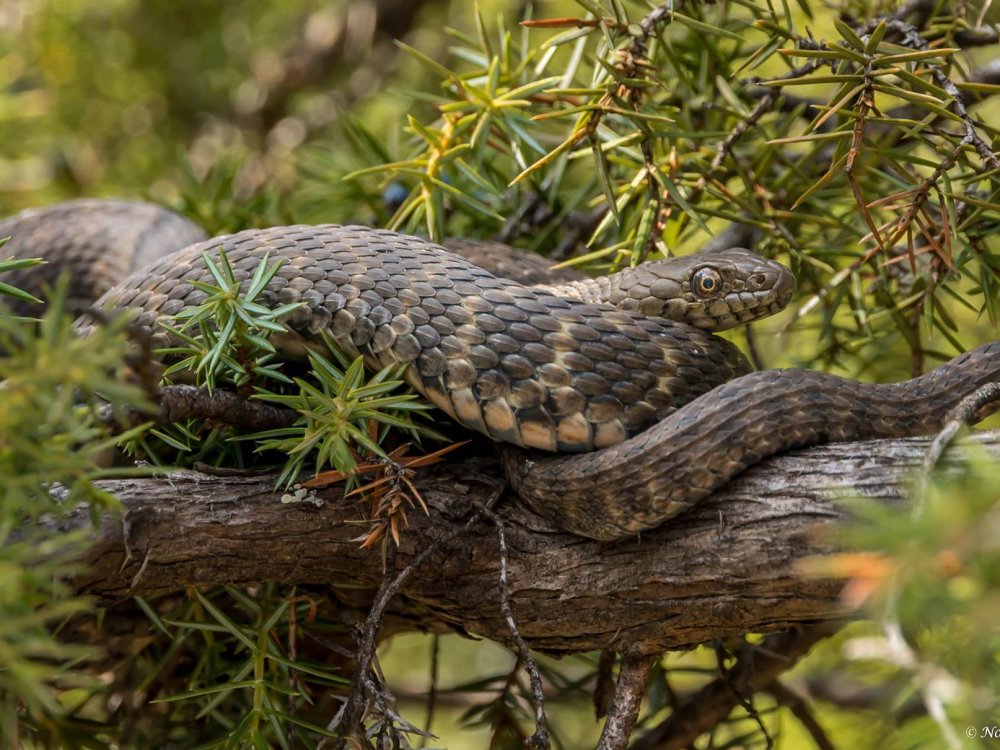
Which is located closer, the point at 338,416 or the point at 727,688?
the point at 338,416

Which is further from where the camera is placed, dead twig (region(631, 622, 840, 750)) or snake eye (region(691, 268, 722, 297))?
dead twig (region(631, 622, 840, 750))

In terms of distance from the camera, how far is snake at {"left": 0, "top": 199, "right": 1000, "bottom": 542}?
2027mm

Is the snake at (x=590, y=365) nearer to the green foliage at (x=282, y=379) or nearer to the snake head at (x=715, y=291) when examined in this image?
the snake head at (x=715, y=291)

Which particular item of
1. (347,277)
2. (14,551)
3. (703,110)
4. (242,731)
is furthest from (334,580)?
(703,110)

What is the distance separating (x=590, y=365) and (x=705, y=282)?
1.48 ft

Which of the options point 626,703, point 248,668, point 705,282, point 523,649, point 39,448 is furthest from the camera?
point 705,282

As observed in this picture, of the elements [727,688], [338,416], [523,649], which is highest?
[338,416]

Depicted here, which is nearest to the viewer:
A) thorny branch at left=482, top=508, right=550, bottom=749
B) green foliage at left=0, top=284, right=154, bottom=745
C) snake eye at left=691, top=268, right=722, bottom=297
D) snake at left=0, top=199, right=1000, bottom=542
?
green foliage at left=0, top=284, right=154, bottom=745

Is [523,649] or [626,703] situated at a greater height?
[523,649]

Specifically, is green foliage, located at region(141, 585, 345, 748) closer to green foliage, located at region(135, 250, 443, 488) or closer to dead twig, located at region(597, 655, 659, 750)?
green foliage, located at region(135, 250, 443, 488)

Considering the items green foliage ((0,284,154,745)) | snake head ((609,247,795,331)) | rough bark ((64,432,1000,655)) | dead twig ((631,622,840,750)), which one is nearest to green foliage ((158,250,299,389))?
rough bark ((64,432,1000,655))

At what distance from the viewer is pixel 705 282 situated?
2418 millimetres

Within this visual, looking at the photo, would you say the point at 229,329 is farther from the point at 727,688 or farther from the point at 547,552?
the point at 727,688

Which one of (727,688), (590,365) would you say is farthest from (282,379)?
(727,688)
